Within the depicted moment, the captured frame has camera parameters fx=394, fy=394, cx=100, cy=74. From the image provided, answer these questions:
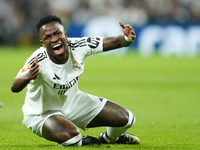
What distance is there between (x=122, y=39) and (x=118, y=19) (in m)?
20.4

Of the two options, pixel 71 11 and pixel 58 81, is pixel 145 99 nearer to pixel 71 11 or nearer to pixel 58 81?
pixel 58 81

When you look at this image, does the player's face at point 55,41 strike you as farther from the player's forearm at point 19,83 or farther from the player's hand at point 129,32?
the player's hand at point 129,32

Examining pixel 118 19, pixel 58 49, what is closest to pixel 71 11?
pixel 118 19

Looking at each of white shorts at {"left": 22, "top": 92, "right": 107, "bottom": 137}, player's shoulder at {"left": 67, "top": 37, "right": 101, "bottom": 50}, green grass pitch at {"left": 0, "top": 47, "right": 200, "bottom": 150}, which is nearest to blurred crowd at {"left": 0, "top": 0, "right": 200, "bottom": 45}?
green grass pitch at {"left": 0, "top": 47, "right": 200, "bottom": 150}

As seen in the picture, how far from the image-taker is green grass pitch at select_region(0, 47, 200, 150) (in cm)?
579

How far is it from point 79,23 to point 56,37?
2037 centimetres

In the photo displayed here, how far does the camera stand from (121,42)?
5484 mm

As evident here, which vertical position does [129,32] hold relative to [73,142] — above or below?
above

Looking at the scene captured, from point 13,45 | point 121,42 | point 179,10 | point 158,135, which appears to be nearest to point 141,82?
point 158,135

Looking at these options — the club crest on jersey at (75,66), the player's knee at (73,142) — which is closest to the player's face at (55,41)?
the club crest on jersey at (75,66)

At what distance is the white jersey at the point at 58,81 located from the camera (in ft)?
16.9

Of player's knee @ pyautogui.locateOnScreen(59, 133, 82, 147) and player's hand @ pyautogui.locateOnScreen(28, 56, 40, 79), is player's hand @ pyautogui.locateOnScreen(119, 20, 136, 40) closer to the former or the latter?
player's hand @ pyautogui.locateOnScreen(28, 56, 40, 79)

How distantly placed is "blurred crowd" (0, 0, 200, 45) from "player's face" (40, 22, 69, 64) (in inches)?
826

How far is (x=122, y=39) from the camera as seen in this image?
5461 mm
